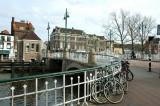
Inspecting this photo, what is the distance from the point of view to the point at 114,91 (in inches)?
183

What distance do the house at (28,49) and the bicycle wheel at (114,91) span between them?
106 feet

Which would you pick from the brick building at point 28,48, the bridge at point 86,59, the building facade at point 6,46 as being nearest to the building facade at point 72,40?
the building facade at point 6,46

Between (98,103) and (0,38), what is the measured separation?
49.2 meters

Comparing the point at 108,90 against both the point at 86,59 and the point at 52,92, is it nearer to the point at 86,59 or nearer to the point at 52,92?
the point at 52,92

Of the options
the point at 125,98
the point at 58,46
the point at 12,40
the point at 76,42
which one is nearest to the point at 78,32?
the point at 76,42

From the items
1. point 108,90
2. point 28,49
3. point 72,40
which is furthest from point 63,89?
point 72,40

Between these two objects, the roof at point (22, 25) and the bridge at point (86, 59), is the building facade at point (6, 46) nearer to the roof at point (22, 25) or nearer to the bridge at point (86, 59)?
the roof at point (22, 25)

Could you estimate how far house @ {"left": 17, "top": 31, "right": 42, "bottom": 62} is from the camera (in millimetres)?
34125

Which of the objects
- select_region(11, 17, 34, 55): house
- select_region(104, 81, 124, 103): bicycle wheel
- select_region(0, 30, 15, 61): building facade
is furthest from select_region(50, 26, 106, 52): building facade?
select_region(104, 81, 124, 103): bicycle wheel

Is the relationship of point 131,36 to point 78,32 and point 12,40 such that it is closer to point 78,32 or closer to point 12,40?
point 78,32

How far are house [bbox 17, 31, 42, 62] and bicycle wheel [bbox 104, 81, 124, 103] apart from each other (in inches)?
1275

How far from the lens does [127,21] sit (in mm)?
32375

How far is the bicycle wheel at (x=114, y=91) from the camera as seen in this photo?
14.2 ft

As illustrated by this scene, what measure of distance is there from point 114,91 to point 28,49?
33.6 m
